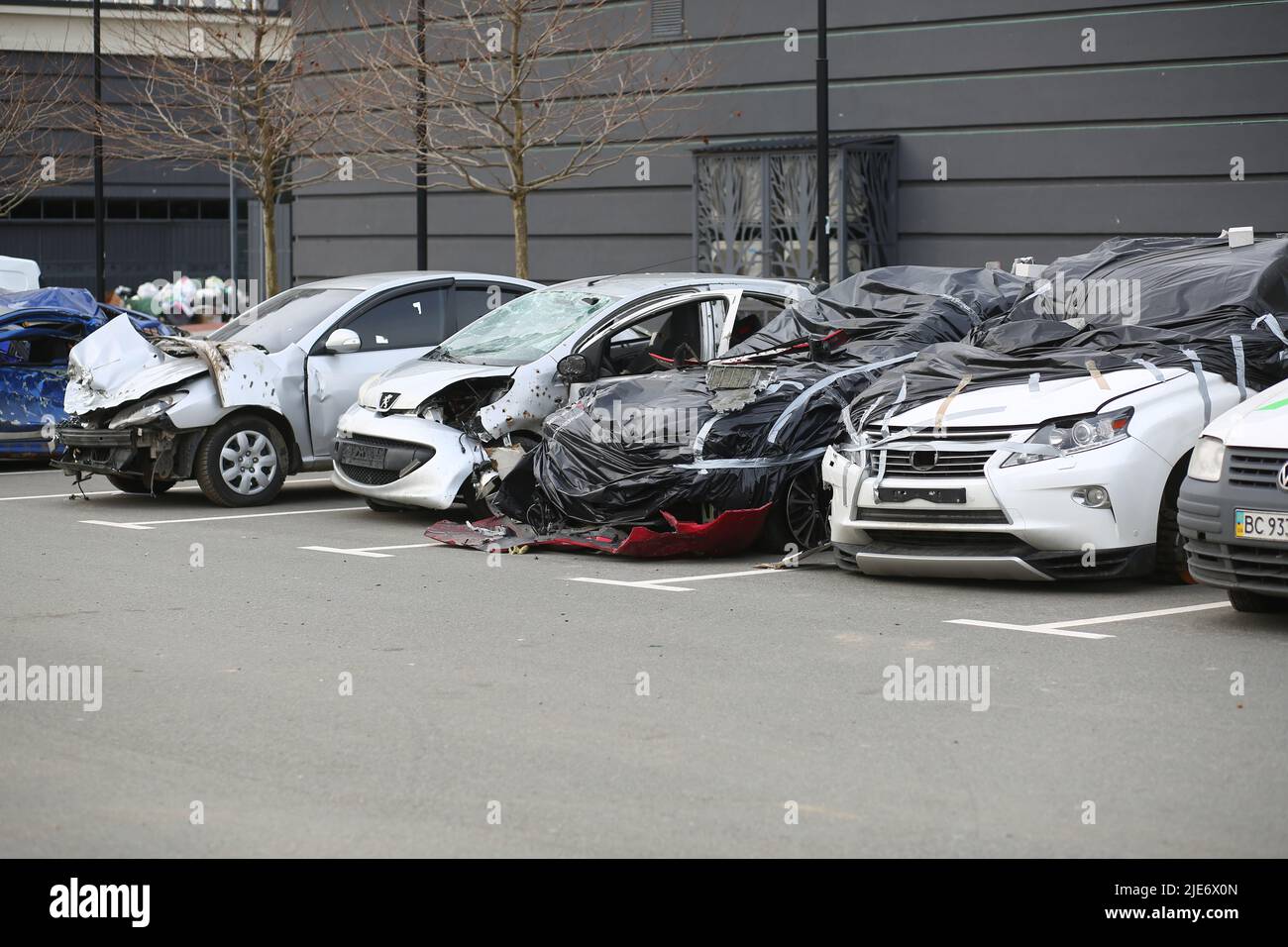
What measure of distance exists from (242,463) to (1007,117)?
1049 cm

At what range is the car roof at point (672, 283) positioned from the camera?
12.8 m

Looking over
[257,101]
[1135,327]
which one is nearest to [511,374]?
[1135,327]

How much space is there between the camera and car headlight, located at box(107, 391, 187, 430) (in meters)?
13.0

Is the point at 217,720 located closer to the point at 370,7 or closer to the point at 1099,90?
the point at 1099,90

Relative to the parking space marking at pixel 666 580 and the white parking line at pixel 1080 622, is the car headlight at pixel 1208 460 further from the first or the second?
the parking space marking at pixel 666 580

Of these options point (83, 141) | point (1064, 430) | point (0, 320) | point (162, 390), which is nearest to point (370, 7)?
point (0, 320)

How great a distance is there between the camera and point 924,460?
30.8 ft

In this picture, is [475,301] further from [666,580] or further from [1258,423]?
[1258,423]

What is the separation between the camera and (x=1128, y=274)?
436 inches

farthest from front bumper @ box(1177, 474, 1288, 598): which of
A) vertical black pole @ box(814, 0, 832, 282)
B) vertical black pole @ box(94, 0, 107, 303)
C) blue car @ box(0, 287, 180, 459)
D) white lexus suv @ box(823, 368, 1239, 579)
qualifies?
vertical black pole @ box(94, 0, 107, 303)

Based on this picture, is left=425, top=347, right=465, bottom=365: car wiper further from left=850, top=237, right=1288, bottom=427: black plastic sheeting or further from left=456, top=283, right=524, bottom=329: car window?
left=850, top=237, right=1288, bottom=427: black plastic sheeting

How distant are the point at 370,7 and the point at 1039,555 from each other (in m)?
19.8

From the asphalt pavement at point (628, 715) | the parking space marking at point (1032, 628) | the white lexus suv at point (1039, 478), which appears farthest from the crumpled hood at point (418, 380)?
the parking space marking at point (1032, 628)

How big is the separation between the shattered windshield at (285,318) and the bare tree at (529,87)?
6.89 meters
